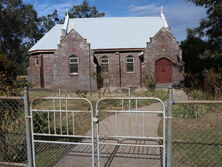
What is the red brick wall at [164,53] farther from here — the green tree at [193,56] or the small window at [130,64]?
the green tree at [193,56]

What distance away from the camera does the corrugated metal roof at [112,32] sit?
75.9 feet

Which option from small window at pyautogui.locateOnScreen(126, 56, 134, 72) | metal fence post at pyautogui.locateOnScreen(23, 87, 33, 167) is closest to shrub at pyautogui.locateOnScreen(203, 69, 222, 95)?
metal fence post at pyautogui.locateOnScreen(23, 87, 33, 167)

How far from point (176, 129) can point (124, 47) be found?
16071 mm

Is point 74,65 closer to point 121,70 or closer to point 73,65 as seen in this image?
point 73,65

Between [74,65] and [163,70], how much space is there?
29.4 ft

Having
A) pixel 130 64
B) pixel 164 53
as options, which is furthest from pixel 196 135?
pixel 130 64

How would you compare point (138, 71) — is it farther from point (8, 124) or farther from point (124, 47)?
point (8, 124)

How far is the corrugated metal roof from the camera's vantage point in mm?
23125

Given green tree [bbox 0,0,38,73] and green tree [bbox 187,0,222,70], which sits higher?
green tree [bbox 0,0,38,73]

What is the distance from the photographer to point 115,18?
1054 inches

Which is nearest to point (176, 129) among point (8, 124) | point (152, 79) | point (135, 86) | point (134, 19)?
point (8, 124)

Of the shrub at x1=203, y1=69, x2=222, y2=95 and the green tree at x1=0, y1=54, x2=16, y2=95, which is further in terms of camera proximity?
the shrub at x1=203, y1=69, x2=222, y2=95

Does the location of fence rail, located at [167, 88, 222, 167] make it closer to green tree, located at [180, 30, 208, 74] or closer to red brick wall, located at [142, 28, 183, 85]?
red brick wall, located at [142, 28, 183, 85]

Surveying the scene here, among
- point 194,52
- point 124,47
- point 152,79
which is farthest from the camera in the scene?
point 194,52
